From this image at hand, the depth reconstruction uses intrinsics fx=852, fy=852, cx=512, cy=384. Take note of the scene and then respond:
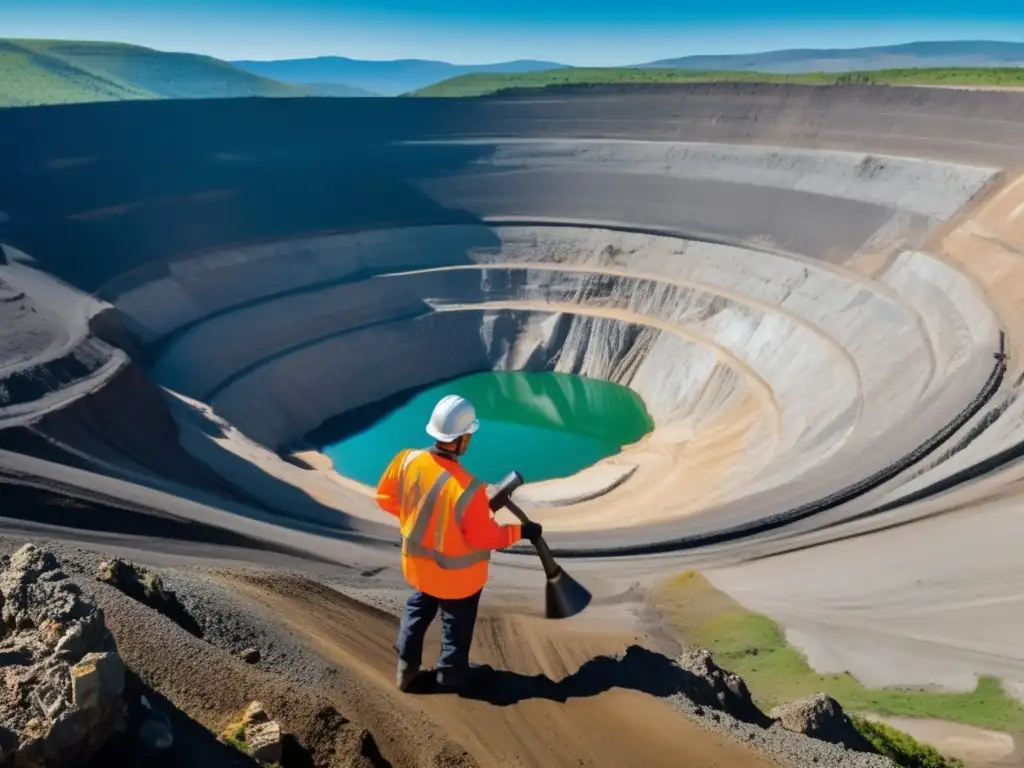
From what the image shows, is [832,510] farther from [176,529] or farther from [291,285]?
[291,285]

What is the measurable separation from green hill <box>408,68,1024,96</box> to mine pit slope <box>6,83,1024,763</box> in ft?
35.2

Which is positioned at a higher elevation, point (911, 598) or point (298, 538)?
point (911, 598)

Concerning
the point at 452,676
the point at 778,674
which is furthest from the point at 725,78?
the point at 452,676

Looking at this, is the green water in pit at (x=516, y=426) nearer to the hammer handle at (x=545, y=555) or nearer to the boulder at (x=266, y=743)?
the hammer handle at (x=545, y=555)

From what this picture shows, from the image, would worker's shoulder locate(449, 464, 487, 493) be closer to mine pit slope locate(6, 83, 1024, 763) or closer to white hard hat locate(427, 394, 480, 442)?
white hard hat locate(427, 394, 480, 442)

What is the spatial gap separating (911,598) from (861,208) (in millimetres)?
35118

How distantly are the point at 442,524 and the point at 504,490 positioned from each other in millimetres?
667

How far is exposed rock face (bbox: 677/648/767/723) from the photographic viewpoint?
8476mm

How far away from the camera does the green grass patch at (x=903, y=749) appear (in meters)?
9.53

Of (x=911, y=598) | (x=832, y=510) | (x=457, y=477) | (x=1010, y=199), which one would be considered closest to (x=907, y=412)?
(x=832, y=510)

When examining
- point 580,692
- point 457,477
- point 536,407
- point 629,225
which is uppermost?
point 629,225

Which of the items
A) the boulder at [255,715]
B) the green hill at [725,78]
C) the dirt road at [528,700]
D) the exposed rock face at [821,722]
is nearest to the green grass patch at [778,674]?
the exposed rock face at [821,722]

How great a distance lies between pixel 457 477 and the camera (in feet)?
22.8

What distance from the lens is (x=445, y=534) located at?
22.9 feet
